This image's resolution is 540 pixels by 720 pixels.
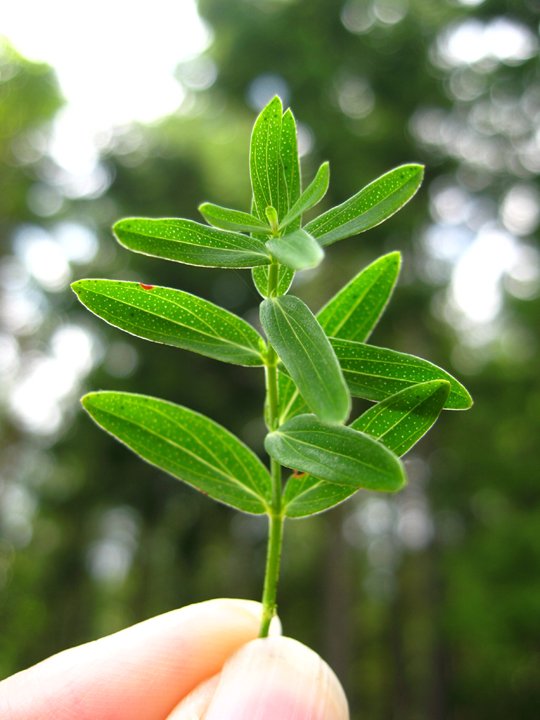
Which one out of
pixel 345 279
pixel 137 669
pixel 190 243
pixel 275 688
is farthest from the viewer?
pixel 345 279

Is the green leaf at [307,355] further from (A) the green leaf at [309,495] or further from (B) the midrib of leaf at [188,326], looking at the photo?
(A) the green leaf at [309,495]

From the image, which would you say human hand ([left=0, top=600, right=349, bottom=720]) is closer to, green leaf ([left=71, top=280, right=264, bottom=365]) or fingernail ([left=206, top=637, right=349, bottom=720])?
fingernail ([left=206, top=637, right=349, bottom=720])

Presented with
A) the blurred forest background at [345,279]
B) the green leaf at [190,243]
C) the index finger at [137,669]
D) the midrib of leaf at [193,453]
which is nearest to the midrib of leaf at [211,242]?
the green leaf at [190,243]

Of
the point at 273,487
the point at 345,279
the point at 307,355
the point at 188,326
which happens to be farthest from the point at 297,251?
the point at 345,279

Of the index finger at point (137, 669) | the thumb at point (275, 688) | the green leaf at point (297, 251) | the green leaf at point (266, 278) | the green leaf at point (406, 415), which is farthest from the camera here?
the index finger at point (137, 669)

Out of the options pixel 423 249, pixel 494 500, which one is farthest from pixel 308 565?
pixel 423 249

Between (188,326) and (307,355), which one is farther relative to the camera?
(188,326)

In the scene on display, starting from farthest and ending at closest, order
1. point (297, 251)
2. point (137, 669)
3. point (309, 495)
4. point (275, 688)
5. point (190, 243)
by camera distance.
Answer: point (137, 669), point (275, 688), point (309, 495), point (190, 243), point (297, 251)

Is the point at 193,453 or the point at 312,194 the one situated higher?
the point at 312,194

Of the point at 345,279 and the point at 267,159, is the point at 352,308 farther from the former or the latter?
the point at 345,279
